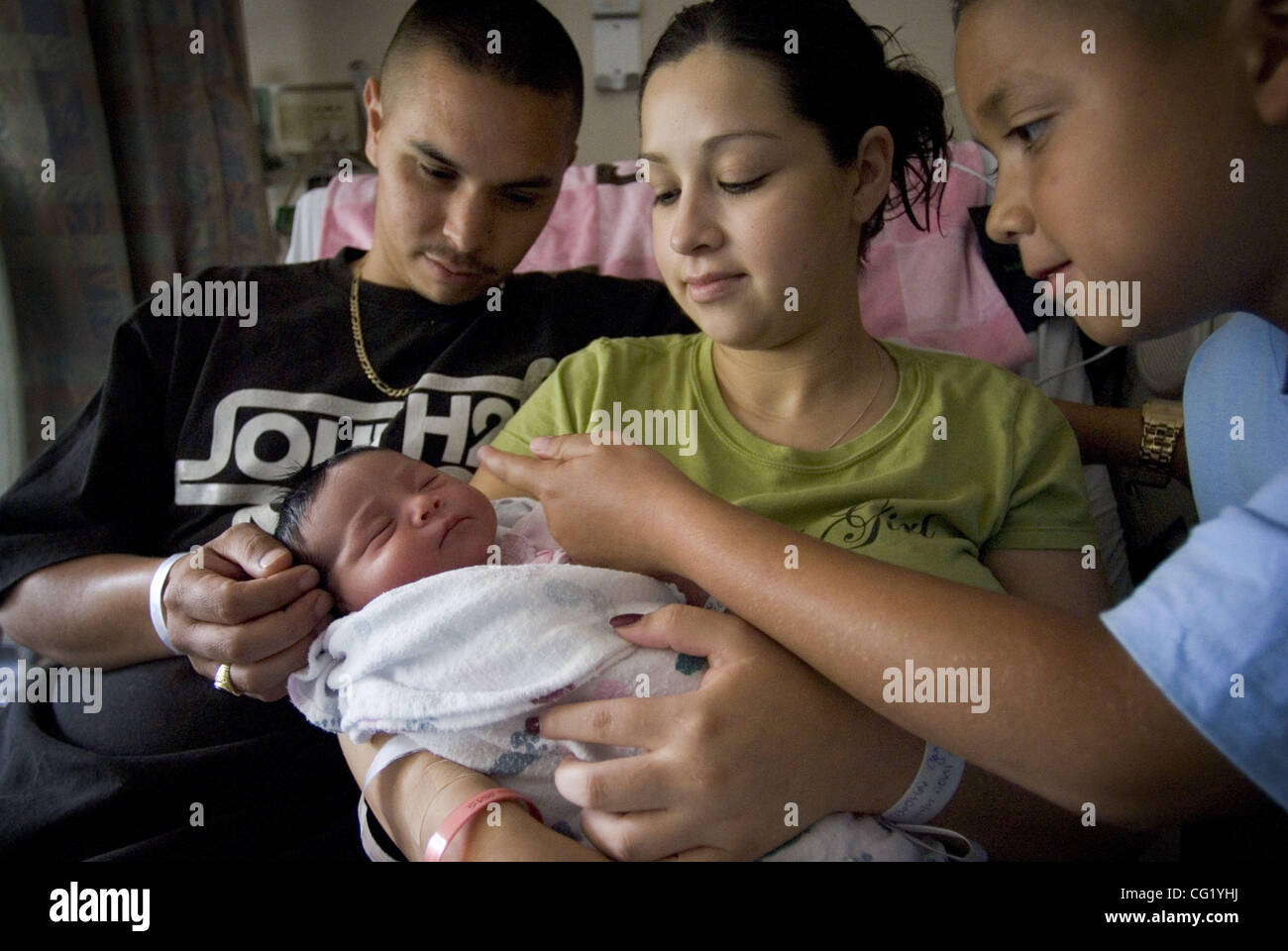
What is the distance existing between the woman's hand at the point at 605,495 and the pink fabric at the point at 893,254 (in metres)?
0.76

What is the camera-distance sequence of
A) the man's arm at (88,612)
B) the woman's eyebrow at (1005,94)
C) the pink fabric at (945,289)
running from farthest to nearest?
1. the pink fabric at (945,289)
2. the man's arm at (88,612)
3. the woman's eyebrow at (1005,94)

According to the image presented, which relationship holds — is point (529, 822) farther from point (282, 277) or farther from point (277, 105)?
point (277, 105)

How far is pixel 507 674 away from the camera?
0.76 metres

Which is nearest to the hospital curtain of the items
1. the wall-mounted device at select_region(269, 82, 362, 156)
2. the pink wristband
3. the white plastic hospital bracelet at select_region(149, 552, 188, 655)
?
the wall-mounted device at select_region(269, 82, 362, 156)

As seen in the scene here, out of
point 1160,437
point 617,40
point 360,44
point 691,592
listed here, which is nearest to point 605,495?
point 691,592

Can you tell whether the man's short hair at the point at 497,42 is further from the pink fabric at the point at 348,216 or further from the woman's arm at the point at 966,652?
the woman's arm at the point at 966,652

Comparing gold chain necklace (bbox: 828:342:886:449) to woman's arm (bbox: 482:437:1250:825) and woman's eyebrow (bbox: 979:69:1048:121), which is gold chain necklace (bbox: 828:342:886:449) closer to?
woman's arm (bbox: 482:437:1250:825)

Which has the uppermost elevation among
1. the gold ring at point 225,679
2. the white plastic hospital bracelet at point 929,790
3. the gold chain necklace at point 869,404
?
the gold chain necklace at point 869,404

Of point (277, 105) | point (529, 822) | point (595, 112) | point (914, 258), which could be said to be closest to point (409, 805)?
point (529, 822)

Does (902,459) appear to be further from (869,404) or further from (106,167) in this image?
(106,167)

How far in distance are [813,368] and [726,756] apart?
51 cm

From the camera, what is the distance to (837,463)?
0.95m

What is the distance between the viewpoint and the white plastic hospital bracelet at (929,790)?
76 cm

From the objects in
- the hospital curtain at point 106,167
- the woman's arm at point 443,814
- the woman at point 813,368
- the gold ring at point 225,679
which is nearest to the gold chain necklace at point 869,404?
the woman at point 813,368
